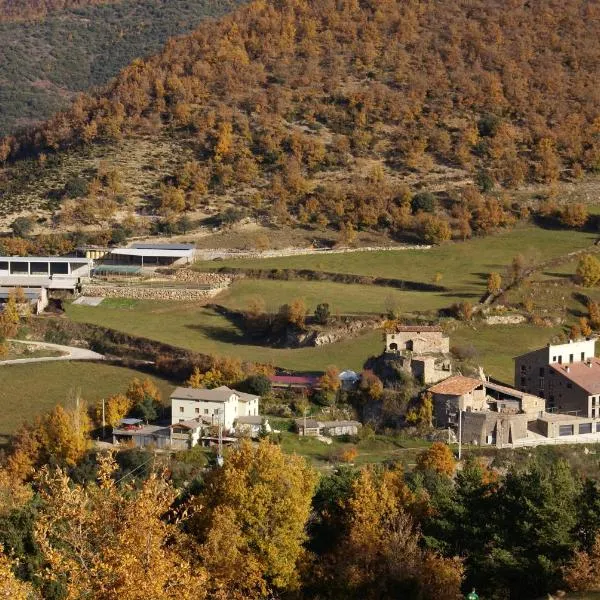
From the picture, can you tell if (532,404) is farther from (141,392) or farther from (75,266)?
(75,266)

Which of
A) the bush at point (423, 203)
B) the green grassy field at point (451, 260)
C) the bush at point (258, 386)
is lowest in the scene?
the bush at point (258, 386)

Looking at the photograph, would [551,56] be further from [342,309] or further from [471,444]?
[471,444]

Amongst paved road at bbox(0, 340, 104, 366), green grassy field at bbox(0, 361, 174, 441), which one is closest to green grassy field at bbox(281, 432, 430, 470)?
green grassy field at bbox(0, 361, 174, 441)

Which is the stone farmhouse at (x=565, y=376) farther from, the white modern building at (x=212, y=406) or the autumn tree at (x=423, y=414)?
the white modern building at (x=212, y=406)

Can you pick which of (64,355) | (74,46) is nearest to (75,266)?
(64,355)

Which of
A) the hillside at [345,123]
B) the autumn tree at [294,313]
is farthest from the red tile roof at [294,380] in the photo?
the hillside at [345,123]
